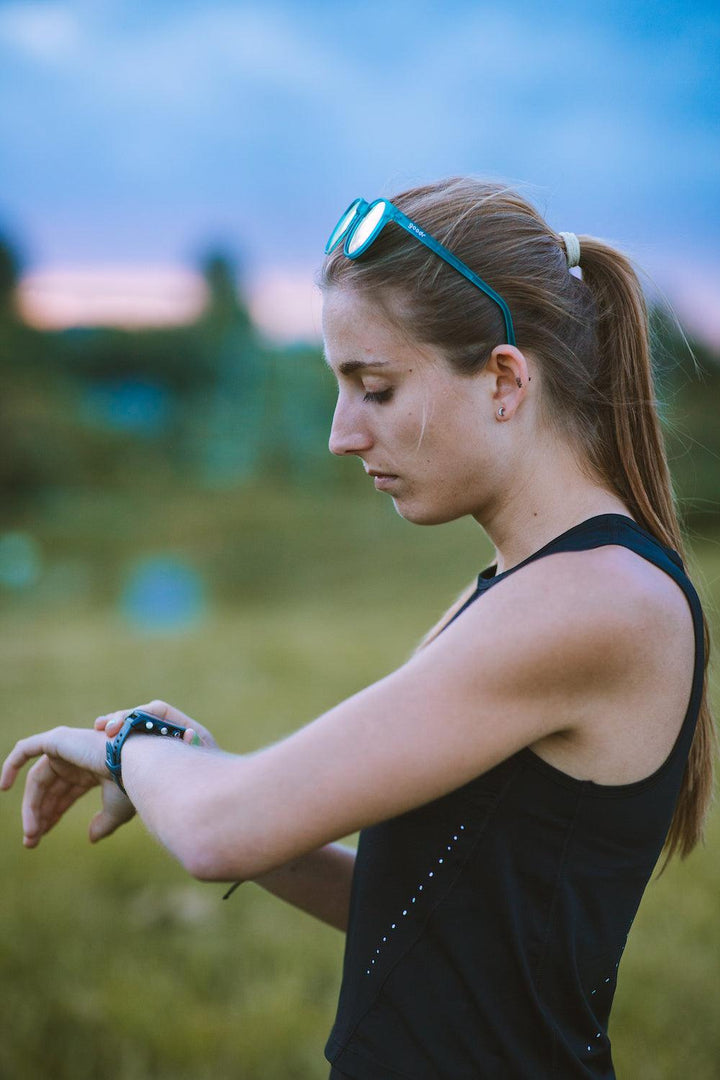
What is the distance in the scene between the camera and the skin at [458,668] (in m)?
1.34

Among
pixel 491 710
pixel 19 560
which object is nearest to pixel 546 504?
pixel 491 710

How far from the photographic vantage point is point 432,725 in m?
1.33

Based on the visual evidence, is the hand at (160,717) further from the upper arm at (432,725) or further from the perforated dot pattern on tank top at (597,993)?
the perforated dot pattern on tank top at (597,993)

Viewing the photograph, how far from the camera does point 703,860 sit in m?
4.40

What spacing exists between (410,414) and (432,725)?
1.79 feet

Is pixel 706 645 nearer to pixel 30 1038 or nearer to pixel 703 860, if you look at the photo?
pixel 30 1038

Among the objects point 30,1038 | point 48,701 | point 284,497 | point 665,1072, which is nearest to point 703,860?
point 665,1072

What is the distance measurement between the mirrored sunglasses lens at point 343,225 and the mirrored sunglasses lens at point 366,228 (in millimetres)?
64

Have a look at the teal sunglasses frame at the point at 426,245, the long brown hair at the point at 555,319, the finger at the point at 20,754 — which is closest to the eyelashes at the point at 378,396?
the long brown hair at the point at 555,319

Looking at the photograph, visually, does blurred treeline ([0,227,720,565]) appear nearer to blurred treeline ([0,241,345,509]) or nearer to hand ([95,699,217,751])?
blurred treeline ([0,241,345,509])

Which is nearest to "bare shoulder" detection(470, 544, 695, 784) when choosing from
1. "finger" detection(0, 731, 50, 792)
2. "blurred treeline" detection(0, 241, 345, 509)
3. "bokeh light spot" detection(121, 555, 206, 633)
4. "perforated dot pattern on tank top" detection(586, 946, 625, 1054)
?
"perforated dot pattern on tank top" detection(586, 946, 625, 1054)

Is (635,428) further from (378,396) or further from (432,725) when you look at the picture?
(432,725)

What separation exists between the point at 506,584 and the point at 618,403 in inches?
20.7

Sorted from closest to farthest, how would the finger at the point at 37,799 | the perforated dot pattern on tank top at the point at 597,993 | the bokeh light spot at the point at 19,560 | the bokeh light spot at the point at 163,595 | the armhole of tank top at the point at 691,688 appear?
the armhole of tank top at the point at 691,688 → the perforated dot pattern on tank top at the point at 597,993 → the finger at the point at 37,799 → the bokeh light spot at the point at 163,595 → the bokeh light spot at the point at 19,560
